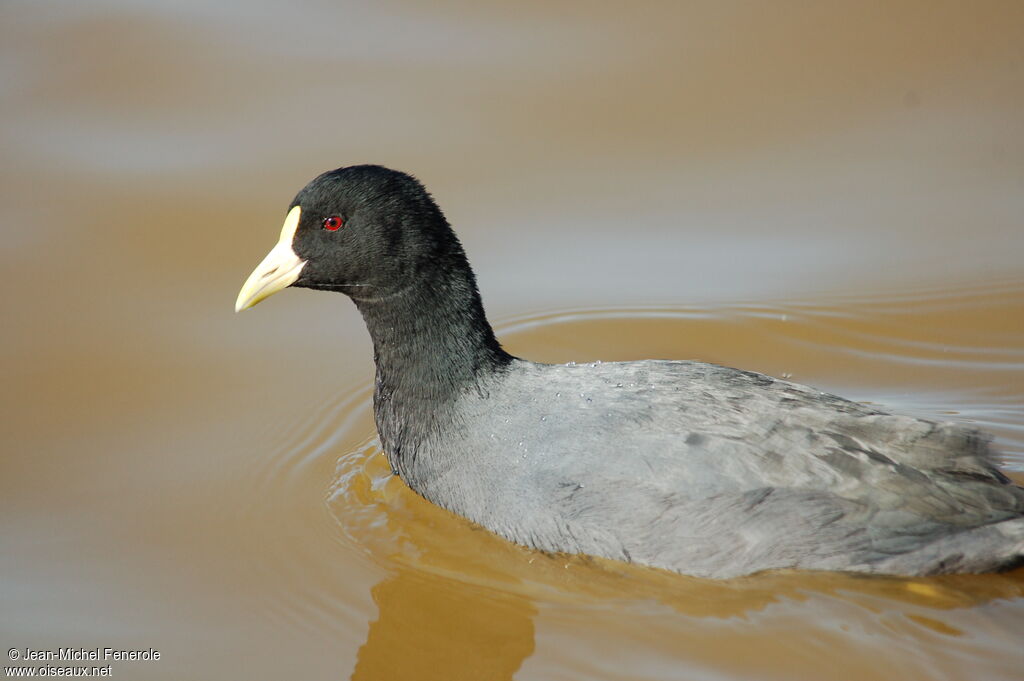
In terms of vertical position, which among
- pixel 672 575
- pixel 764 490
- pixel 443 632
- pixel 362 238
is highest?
pixel 362 238

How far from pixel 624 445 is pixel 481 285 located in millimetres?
2288

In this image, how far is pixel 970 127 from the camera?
275 inches

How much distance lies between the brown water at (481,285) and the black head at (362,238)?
3.06 ft

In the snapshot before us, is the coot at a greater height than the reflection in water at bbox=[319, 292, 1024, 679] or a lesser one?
greater

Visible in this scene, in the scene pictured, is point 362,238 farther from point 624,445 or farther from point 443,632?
point 443,632

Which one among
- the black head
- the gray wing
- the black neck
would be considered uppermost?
the black head

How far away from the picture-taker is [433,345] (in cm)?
421

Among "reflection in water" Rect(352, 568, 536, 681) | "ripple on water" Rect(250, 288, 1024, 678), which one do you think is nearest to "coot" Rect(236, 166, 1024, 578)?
"ripple on water" Rect(250, 288, 1024, 678)

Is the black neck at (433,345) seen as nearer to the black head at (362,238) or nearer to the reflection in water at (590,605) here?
the black head at (362,238)

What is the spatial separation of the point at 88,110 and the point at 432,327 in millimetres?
3993

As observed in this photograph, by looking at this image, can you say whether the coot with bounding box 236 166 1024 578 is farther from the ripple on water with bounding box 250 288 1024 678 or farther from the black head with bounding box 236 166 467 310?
the ripple on water with bounding box 250 288 1024 678

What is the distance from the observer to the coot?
3654mm

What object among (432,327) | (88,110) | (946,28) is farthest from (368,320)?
(946,28)

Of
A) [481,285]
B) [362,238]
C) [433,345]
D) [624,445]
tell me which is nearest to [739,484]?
[624,445]
